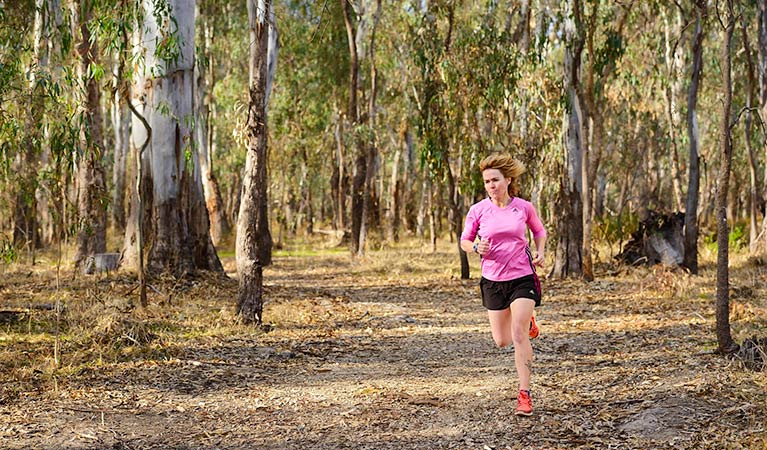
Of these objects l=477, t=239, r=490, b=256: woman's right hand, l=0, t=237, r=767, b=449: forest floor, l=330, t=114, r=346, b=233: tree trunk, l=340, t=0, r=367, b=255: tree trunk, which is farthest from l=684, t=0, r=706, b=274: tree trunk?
l=330, t=114, r=346, b=233: tree trunk

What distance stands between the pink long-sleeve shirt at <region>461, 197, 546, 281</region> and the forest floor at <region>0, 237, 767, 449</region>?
961 mm

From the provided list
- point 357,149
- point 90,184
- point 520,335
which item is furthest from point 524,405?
point 357,149

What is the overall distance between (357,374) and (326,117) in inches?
1020

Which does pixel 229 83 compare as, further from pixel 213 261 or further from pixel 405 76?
pixel 213 261

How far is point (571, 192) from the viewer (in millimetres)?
15477

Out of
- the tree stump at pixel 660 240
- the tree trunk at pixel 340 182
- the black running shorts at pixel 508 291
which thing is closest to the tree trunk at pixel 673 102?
the tree stump at pixel 660 240

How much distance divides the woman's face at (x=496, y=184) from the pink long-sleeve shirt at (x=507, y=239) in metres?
0.09

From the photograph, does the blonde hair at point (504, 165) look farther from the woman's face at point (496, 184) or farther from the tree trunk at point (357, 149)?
the tree trunk at point (357, 149)

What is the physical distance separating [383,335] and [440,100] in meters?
6.98

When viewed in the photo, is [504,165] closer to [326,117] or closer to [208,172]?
[208,172]

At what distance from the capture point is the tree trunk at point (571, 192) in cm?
1514

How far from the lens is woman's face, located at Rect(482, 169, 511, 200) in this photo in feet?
18.5

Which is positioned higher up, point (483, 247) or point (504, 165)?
point (504, 165)

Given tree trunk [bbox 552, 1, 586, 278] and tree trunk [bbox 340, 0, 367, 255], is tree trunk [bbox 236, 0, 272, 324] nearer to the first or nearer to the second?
tree trunk [bbox 552, 1, 586, 278]
